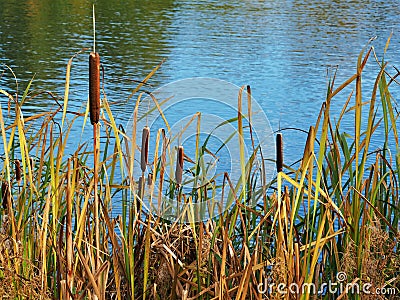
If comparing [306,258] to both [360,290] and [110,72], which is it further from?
[110,72]

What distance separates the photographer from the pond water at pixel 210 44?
6641 millimetres

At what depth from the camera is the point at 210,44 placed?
9.66 metres

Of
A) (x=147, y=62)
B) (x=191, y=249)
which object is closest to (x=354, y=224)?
(x=191, y=249)

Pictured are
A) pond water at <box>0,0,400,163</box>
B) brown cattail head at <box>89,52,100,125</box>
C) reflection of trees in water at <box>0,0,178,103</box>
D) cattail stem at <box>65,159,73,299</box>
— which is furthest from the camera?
reflection of trees in water at <box>0,0,178,103</box>

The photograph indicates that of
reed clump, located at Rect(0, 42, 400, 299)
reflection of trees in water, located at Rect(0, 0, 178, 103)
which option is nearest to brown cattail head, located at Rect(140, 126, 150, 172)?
reed clump, located at Rect(0, 42, 400, 299)

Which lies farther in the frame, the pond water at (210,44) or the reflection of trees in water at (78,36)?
the reflection of trees in water at (78,36)

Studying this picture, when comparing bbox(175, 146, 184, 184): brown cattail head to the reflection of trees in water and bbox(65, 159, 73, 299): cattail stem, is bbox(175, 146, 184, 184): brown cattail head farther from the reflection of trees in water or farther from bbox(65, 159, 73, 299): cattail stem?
the reflection of trees in water

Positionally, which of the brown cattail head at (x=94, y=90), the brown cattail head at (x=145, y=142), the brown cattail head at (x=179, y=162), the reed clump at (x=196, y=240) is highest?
the brown cattail head at (x=94, y=90)

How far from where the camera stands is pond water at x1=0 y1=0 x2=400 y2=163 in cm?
664

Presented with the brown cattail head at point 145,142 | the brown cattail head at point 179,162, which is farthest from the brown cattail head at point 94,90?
the brown cattail head at point 179,162

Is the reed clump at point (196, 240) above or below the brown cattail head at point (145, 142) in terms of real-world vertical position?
below

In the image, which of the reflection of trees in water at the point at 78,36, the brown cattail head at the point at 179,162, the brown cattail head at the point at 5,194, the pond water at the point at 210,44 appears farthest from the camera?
the reflection of trees in water at the point at 78,36

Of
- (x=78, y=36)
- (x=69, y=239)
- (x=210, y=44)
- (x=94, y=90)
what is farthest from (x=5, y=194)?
(x=78, y=36)

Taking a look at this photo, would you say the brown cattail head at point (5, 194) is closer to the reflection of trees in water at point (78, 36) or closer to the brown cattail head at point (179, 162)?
the brown cattail head at point (179, 162)
